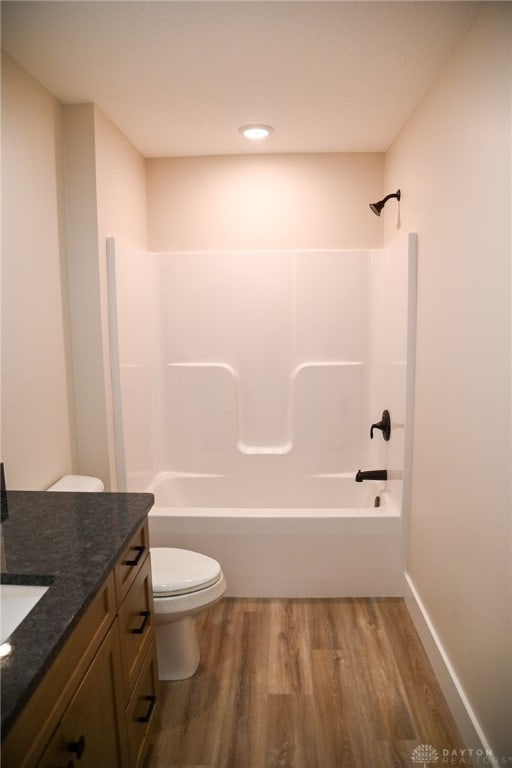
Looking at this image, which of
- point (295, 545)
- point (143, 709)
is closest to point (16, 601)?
point (143, 709)

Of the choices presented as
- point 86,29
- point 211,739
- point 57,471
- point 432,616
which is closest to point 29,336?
point 57,471

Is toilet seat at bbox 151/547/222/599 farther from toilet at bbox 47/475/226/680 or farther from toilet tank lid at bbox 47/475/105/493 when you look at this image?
toilet tank lid at bbox 47/475/105/493

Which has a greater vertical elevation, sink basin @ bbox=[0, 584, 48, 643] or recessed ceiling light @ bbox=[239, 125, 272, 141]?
recessed ceiling light @ bbox=[239, 125, 272, 141]

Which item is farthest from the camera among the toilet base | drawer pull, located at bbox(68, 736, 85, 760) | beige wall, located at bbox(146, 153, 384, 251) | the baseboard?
beige wall, located at bbox(146, 153, 384, 251)

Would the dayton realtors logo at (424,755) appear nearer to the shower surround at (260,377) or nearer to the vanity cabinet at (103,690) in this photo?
the vanity cabinet at (103,690)

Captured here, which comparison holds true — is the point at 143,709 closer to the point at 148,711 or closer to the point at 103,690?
the point at 148,711

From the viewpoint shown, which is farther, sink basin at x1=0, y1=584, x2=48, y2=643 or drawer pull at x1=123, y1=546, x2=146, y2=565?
drawer pull at x1=123, y1=546, x2=146, y2=565

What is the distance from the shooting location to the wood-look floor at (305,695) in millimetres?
1686

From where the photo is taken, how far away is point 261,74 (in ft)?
6.45

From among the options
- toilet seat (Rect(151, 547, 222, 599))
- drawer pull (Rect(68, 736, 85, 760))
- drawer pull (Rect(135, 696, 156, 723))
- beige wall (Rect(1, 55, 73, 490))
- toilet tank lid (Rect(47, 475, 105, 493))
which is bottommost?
drawer pull (Rect(135, 696, 156, 723))

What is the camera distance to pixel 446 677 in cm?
187

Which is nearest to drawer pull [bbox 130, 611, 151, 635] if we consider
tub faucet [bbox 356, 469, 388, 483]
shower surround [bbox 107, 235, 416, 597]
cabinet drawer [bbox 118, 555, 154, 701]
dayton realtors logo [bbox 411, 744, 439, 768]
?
cabinet drawer [bbox 118, 555, 154, 701]

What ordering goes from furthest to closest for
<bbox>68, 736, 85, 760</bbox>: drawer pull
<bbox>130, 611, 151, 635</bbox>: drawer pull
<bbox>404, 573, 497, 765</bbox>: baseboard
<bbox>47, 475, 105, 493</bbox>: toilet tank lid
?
<bbox>47, 475, 105, 493</bbox>: toilet tank lid, <bbox>404, 573, 497, 765</bbox>: baseboard, <bbox>130, 611, 151, 635</bbox>: drawer pull, <bbox>68, 736, 85, 760</bbox>: drawer pull

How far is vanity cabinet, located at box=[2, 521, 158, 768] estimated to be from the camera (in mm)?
905
